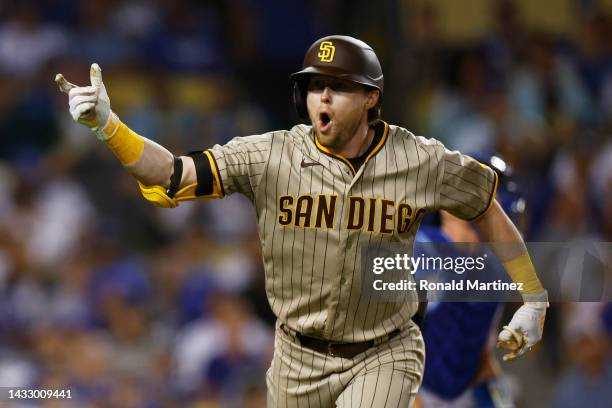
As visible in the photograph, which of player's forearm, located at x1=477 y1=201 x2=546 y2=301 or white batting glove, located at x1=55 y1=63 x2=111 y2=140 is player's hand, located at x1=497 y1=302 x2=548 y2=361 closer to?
player's forearm, located at x1=477 y1=201 x2=546 y2=301

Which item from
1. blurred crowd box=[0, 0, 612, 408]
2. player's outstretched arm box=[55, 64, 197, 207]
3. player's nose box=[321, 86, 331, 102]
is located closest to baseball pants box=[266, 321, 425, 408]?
player's outstretched arm box=[55, 64, 197, 207]

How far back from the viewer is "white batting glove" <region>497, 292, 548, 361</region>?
4363mm

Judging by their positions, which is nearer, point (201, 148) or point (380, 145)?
point (380, 145)

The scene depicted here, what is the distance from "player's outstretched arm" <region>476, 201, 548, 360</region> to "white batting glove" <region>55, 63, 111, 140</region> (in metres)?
1.55

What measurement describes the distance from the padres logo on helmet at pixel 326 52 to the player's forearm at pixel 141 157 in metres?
0.62

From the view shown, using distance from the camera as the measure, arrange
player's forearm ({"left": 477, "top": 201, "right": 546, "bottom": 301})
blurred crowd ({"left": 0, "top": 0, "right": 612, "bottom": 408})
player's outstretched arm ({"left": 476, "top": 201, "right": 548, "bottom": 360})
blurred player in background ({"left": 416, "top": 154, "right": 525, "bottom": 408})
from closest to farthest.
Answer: player's outstretched arm ({"left": 476, "top": 201, "right": 548, "bottom": 360}), player's forearm ({"left": 477, "top": 201, "right": 546, "bottom": 301}), blurred player in background ({"left": 416, "top": 154, "right": 525, "bottom": 408}), blurred crowd ({"left": 0, "top": 0, "right": 612, "bottom": 408})

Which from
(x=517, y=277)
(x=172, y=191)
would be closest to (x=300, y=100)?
(x=172, y=191)

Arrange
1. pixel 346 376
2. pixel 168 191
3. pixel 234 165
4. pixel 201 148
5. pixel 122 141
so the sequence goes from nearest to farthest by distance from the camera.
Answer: pixel 122 141 → pixel 168 191 → pixel 234 165 → pixel 346 376 → pixel 201 148

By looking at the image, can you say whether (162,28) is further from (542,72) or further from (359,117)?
(359,117)

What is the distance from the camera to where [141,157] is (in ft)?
13.0

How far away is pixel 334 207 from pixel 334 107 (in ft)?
1.18

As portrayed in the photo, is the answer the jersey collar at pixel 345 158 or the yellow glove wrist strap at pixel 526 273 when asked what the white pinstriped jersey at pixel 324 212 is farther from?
A: the yellow glove wrist strap at pixel 526 273

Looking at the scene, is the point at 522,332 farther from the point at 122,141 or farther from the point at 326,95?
the point at 122,141

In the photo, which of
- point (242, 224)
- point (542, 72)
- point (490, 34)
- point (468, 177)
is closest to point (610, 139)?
point (542, 72)
